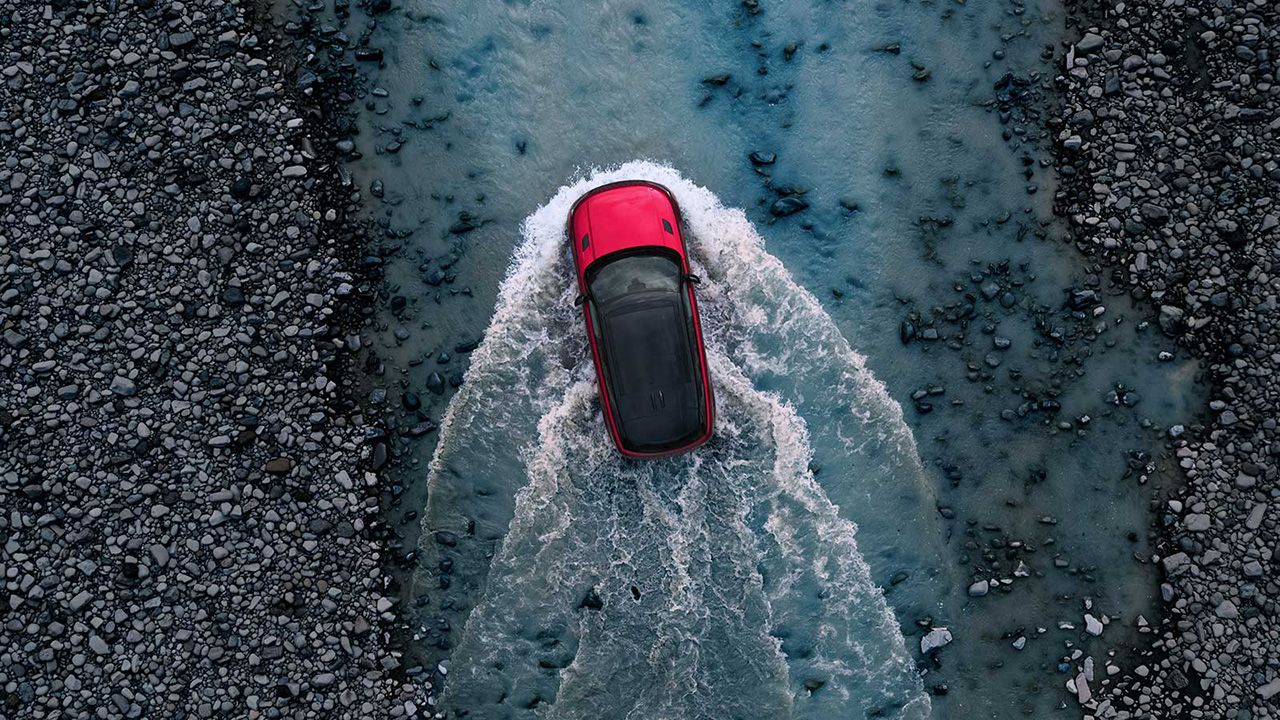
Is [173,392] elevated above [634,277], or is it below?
below

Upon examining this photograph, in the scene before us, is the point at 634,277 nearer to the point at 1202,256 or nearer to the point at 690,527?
the point at 690,527

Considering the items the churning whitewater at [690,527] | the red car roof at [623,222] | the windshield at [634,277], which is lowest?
the churning whitewater at [690,527]

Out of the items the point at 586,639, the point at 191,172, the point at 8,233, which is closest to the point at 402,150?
the point at 191,172

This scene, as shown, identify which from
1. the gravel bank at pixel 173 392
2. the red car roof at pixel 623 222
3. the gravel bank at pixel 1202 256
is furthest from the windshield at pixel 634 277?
Answer: the gravel bank at pixel 1202 256

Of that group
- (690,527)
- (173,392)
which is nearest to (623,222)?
(690,527)

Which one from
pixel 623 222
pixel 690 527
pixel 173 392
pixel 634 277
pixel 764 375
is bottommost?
pixel 690 527

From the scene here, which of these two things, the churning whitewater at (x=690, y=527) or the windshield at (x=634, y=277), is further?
the churning whitewater at (x=690, y=527)

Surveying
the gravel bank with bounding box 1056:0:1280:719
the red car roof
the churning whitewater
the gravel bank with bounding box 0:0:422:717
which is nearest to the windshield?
the red car roof

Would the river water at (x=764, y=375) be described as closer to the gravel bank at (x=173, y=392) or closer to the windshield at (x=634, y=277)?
the gravel bank at (x=173, y=392)
